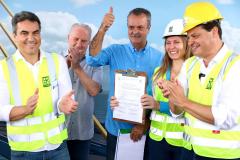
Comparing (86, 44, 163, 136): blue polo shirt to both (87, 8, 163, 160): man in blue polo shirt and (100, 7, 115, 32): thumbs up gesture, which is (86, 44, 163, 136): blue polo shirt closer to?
(87, 8, 163, 160): man in blue polo shirt

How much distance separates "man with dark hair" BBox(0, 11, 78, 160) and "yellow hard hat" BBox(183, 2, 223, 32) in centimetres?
80

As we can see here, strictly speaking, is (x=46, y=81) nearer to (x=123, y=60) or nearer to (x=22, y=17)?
(x=22, y=17)

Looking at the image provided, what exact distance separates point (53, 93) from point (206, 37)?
0.95 metres

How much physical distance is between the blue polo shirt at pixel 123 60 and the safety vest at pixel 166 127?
24 centimetres

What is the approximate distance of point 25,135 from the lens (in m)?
2.06

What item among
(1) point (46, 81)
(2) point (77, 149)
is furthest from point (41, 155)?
(2) point (77, 149)

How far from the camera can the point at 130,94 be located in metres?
2.44

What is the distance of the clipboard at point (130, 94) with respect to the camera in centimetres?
240

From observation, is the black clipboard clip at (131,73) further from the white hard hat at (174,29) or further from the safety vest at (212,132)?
the safety vest at (212,132)

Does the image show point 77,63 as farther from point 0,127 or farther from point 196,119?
point 0,127

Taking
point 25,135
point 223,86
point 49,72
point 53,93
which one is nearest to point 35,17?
point 49,72

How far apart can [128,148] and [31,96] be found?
910 mm

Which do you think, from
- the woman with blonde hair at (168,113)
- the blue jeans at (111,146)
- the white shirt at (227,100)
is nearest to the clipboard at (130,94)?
the woman with blonde hair at (168,113)

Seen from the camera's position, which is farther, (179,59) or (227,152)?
(179,59)
